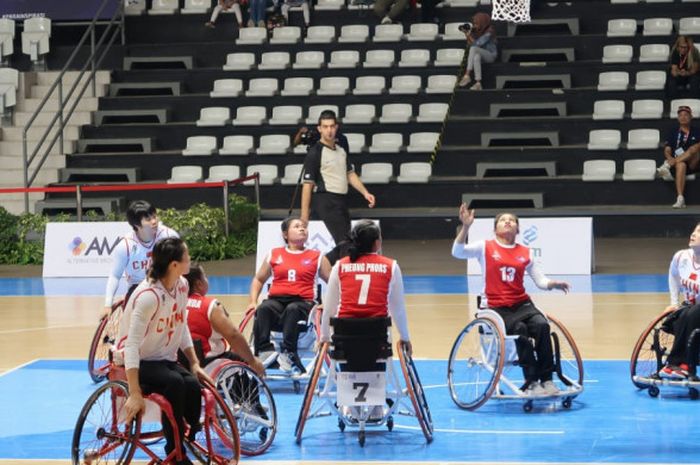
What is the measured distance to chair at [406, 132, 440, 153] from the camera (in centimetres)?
2147

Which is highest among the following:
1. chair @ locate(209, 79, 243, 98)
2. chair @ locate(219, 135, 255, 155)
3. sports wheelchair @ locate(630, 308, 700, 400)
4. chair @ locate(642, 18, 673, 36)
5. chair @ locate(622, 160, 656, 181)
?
chair @ locate(642, 18, 673, 36)

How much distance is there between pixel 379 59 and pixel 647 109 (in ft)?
15.1

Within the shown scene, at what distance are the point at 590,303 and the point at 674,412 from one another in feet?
16.5

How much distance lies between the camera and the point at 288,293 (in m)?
9.95

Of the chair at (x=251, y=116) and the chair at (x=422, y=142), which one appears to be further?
the chair at (x=251, y=116)

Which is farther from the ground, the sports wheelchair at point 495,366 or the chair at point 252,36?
the chair at point 252,36

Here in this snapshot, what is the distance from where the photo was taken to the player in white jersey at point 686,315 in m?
9.09

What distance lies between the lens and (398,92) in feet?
73.5

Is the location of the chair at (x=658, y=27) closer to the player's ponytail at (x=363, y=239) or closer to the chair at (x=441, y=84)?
the chair at (x=441, y=84)

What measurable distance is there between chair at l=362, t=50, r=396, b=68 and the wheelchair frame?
1478 cm

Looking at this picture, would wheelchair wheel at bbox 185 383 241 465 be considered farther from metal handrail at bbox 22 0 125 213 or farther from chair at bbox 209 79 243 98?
chair at bbox 209 79 243 98

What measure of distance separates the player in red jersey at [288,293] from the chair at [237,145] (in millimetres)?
11879

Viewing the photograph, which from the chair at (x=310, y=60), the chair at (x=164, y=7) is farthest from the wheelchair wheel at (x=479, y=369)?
the chair at (x=164, y=7)

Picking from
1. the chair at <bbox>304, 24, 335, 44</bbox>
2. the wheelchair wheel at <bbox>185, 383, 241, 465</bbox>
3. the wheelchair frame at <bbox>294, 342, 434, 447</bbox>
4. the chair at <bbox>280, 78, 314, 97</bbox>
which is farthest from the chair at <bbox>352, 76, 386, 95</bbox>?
the wheelchair wheel at <bbox>185, 383, 241, 465</bbox>
